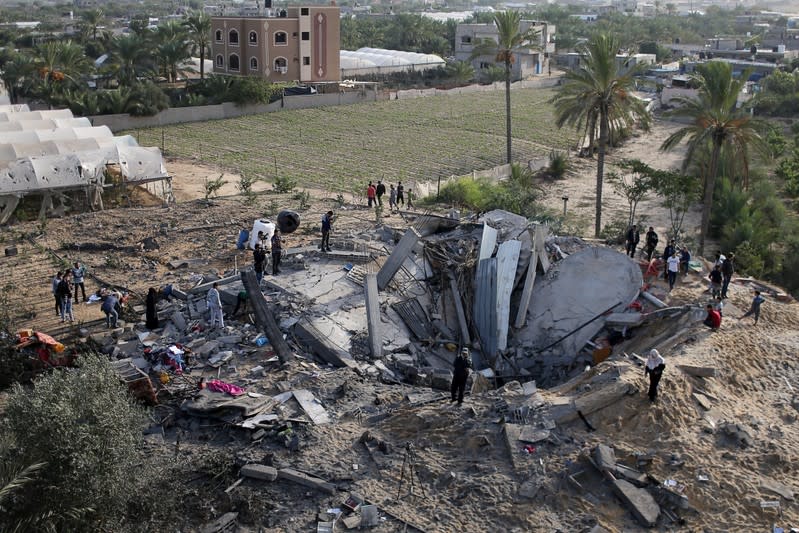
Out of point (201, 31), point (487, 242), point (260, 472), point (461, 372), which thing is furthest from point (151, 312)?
point (201, 31)

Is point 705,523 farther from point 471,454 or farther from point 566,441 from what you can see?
point 471,454

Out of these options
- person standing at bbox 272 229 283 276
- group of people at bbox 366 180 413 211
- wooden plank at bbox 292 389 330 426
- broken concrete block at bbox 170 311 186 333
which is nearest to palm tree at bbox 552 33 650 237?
group of people at bbox 366 180 413 211

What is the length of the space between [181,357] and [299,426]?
9.32 ft

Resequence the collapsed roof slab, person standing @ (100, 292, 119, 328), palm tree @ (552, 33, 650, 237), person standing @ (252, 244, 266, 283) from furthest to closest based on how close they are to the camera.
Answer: palm tree @ (552, 33, 650, 237)
person standing @ (252, 244, 266, 283)
the collapsed roof slab
person standing @ (100, 292, 119, 328)

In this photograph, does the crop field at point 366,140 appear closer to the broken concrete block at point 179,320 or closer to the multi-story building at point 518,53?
the broken concrete block at point 179,320

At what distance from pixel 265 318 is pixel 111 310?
2.90 meters

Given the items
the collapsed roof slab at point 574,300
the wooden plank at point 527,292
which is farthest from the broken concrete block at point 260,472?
the wooden plank at point 527,292

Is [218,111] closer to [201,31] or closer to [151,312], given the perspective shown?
[201,31]

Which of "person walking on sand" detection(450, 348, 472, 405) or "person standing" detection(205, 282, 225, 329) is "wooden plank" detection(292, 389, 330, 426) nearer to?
"person walking on sand" detection(450, 348, 472, 405)

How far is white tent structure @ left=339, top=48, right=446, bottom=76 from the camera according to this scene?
61034mm

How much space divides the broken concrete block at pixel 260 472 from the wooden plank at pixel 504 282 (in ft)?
19.5

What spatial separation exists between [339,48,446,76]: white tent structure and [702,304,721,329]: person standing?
48938 mm

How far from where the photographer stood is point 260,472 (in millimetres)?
10031

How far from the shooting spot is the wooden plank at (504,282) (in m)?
15.0
